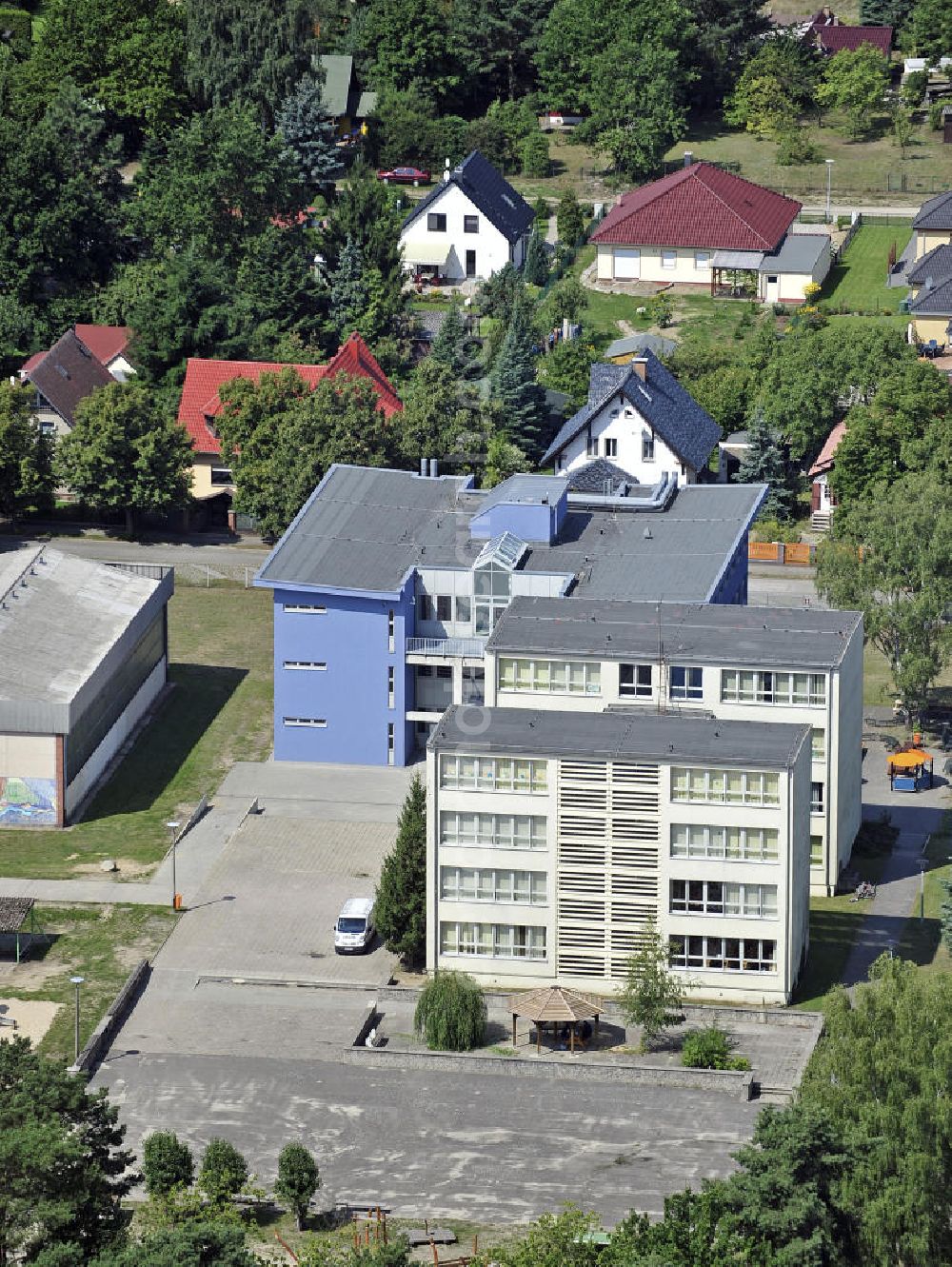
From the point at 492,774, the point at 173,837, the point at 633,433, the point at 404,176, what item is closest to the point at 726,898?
the point at 492,774

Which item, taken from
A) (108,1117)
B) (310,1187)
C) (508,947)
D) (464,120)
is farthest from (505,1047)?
(464,120)

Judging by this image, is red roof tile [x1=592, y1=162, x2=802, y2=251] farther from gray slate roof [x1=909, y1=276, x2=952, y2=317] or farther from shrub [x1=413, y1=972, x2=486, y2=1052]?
shrub [x1=413, y1=972, x2=486, y2=1052]

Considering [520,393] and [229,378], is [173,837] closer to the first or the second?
[229,378]

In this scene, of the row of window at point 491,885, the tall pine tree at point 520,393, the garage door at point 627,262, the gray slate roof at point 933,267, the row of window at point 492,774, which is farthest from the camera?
the garage door at point 627,262

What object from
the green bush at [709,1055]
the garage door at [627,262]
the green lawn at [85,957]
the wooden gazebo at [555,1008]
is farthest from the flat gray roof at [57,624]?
the garage door at [627,262]

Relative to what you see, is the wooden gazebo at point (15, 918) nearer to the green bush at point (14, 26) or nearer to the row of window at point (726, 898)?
the row of window at point (726, 898)

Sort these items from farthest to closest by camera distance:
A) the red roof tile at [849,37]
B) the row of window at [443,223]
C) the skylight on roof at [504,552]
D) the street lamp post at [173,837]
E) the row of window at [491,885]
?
the red roof tile at [849,37], the row of window at [443,223], the skylight on roof at [504,552], the street lamp post at [173,837], the row of window at [491,885]

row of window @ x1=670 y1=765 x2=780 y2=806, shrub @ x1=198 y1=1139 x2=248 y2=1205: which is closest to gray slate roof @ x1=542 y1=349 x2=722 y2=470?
row of window @ x1=670 y1=765 x2=780 y2=806
